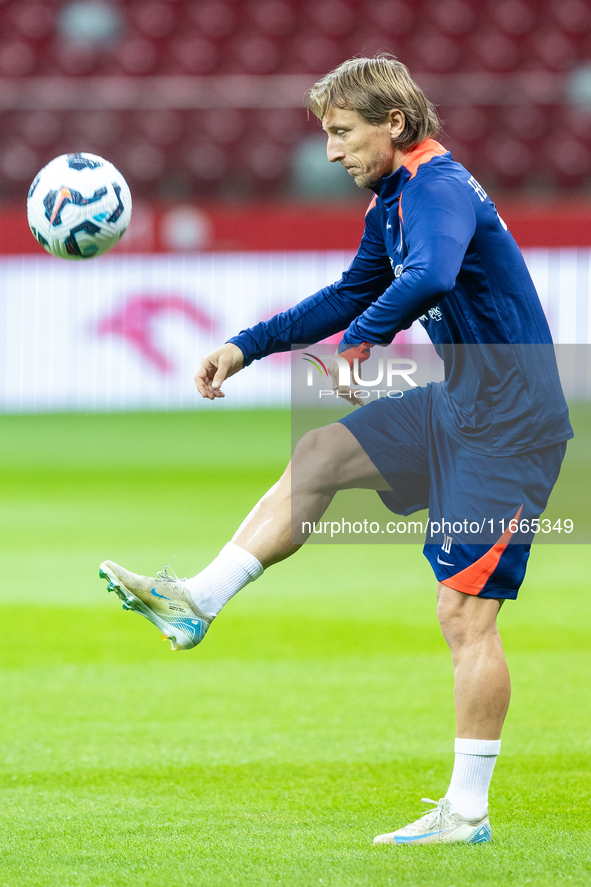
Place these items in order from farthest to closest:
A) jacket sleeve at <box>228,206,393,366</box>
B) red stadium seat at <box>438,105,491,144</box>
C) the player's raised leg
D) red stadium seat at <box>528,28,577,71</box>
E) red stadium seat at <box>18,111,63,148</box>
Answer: red stadium seat at <box>528,28,577,71</box> → red stadium seat at <box>18,111,63,148</box> → red stadium seat at <box>438,105,491,144</box> → jacket sleeve at <box>228,206,393,366</box> → the player's raised leg

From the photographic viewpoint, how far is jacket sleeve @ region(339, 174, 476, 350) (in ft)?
9.28

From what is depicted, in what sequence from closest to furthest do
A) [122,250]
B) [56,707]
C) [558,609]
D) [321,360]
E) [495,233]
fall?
[495,233] → [321,360] → [56,707] → [558,609] → [122,250]

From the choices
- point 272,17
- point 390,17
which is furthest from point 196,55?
point 390,17

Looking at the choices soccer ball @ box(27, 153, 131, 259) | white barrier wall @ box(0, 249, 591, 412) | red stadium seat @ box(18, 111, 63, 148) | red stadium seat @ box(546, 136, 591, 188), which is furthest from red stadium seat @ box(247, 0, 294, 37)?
soccer ball @ box(27, 153, 131, 259)

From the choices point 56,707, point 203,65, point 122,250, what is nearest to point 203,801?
point 56,707

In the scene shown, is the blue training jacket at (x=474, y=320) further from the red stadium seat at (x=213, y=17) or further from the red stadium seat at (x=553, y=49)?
the red stadium seat at (x=213, y=17)

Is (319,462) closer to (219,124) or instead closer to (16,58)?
(219,124)

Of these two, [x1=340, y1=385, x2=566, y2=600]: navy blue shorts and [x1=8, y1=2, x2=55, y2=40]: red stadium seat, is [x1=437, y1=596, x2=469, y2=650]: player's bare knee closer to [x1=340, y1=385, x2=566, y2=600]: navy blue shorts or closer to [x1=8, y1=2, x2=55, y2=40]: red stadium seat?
[x1=340, y1=385, x2=566, y2=600]: navy blue shorts

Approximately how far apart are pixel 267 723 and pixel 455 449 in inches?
65.2

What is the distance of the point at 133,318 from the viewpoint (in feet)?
38.6

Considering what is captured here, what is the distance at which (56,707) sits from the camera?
4.51 meters

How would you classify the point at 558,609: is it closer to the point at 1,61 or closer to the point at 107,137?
the point at 107,137

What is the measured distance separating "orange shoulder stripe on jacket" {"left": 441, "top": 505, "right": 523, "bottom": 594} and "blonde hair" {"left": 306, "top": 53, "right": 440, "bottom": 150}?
3.71 feet

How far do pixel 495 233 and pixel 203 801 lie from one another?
6.22ft
